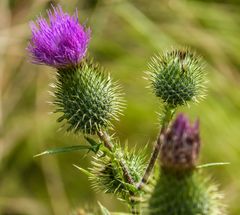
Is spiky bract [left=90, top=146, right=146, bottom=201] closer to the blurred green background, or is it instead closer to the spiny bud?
the spiny bud

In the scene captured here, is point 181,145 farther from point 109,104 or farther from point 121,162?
point 109,104

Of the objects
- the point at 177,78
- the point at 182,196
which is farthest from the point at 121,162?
the point at 177,78

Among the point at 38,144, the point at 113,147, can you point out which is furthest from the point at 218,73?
the point at 113,147

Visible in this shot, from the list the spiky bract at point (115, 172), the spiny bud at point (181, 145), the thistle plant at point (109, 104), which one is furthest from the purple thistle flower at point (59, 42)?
the spiny bud at point (181, 145)

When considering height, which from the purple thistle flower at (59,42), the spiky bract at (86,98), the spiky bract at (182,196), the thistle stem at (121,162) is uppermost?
the purple thistle flower at (59,42)

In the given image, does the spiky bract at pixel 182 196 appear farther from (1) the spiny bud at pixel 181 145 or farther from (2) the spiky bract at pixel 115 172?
(2) the spiky bract at pixel 115 172

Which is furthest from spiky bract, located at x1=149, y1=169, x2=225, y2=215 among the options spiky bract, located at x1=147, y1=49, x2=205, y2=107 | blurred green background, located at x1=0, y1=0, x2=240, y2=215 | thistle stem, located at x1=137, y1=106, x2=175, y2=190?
blurred green background, located at x1=0, y1=0, x2=240, y2=215

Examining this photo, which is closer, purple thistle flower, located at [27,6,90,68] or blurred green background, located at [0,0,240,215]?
purple thistle flower, located at [27,6,90,68]
